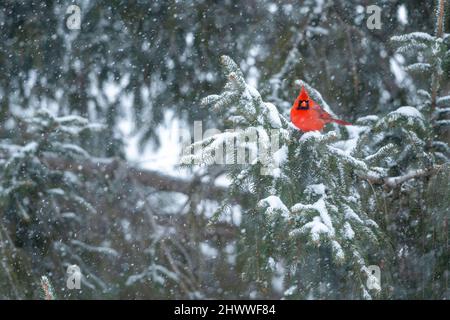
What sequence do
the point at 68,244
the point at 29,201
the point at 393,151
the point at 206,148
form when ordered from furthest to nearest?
the point at 68,244, the point at 29,201, the point at 393,151, the point at 206,148

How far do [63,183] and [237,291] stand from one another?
1979 millimetres

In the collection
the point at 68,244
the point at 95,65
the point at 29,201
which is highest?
the point at 95,65

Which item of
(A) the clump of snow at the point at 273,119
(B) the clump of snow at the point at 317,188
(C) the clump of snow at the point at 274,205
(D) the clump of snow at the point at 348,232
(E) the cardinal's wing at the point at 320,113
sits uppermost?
(E) the cardinal's wing at the point at 320,113

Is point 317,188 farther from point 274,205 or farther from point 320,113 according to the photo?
point 320,113

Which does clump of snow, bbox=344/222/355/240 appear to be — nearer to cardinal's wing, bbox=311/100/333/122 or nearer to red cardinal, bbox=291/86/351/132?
red cardinal, bbox=291/86/351/132

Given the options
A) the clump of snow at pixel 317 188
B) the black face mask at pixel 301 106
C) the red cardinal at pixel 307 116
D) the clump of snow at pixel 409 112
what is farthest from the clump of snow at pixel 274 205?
the clump of snow at pixel 409 112

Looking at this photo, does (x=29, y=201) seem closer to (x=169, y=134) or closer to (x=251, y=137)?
(x=169, y=134)

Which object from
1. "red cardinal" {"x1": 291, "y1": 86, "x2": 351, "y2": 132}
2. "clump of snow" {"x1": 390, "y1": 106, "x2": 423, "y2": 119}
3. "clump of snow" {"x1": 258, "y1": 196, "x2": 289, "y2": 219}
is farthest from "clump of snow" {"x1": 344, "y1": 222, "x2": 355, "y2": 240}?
"clump of snow" {"x1": 390, "y1": 106, "x2": 423, "y2": 119}

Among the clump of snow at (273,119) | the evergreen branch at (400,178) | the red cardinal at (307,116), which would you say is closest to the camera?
the clump of snow at (273,119)

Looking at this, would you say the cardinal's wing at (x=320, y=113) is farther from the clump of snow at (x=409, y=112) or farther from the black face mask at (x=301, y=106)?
the clump of snow at (x=409, y=112)

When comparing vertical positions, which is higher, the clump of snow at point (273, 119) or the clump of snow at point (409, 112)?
the clump of snow at point (409, 112)

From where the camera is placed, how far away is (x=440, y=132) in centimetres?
532

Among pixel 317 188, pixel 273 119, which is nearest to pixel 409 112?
pixel 317 188
